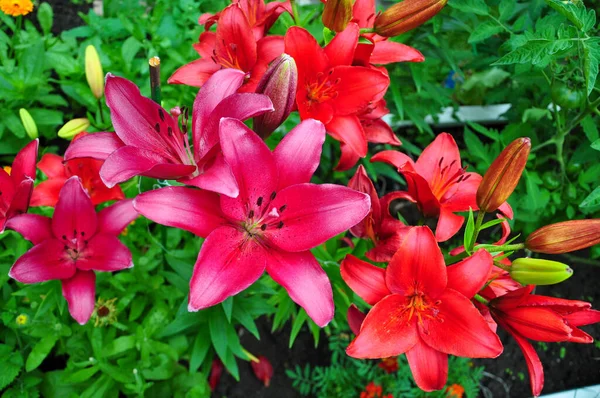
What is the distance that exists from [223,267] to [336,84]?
426 millimetres

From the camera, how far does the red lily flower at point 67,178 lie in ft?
3.64

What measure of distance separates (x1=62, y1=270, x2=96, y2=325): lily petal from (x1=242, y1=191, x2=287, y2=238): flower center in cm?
41

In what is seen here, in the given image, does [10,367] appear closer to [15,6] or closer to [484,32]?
[15,6]

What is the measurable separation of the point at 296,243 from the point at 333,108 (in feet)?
1.08

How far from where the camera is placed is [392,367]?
1662 millimetres

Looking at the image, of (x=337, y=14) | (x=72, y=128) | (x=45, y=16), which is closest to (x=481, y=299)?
(x=337, y=14)

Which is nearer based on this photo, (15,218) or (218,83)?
(218,83)

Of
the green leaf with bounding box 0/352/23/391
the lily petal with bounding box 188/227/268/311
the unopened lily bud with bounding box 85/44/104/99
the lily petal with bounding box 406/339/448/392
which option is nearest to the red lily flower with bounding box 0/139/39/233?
the unopened lily bud with bounding box 85/44/104/99

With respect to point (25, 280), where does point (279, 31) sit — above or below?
above

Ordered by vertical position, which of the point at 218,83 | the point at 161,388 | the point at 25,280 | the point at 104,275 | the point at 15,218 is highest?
the point at 218,83

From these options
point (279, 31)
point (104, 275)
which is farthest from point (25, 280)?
point (279, 31)

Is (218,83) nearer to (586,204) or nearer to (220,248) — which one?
(220,248)

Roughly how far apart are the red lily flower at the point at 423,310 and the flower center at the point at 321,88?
32cm

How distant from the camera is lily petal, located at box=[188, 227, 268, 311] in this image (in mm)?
760
